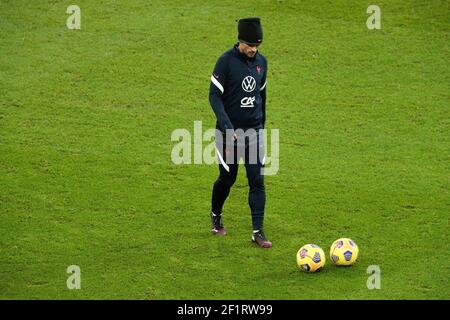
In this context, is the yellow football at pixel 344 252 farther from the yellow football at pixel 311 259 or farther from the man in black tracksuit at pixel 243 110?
the man in black tracksuit at pixel 243 110

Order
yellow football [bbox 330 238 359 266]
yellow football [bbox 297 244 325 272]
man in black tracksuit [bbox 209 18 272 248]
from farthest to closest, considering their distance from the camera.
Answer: man in black tracksuit [bbox 209 18 272 248], yellow football [bbox 330 238 359 266], yellow football [bbox 297 244 325 272]

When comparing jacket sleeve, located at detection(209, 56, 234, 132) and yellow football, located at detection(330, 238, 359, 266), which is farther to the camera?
jacket sleeve, located at detection(209, 56, 234, 132)

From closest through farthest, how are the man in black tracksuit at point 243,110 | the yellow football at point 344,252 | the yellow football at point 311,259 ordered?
1. the yellow football at point 311,259
2. the yellow football at point 344,252
3. the man in black tracksuit at point 243,110

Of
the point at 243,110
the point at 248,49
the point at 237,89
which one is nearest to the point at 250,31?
the point at 248,49

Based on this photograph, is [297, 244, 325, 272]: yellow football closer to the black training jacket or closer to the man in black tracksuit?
the man in black tracksuit

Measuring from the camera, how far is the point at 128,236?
1040cm

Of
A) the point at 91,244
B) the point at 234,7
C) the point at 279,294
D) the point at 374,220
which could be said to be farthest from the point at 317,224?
the point at 234,7

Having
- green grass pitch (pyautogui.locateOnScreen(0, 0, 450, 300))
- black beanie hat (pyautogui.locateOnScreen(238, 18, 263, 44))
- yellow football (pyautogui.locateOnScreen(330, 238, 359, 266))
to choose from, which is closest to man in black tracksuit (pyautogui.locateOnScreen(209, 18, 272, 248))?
black beanie hat (pyautogui.locateOnScreen(238, 18, 263, 44))

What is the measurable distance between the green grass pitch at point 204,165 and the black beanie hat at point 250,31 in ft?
8.05

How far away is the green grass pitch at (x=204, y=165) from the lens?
9617 mm

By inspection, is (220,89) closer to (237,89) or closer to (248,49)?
(237,89)

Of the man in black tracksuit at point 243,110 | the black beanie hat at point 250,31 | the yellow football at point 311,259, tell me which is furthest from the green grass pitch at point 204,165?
the black beanie hat at point 250,31

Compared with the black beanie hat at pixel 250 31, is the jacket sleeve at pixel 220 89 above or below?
below

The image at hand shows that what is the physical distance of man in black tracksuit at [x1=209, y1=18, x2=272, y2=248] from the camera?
383 inches
